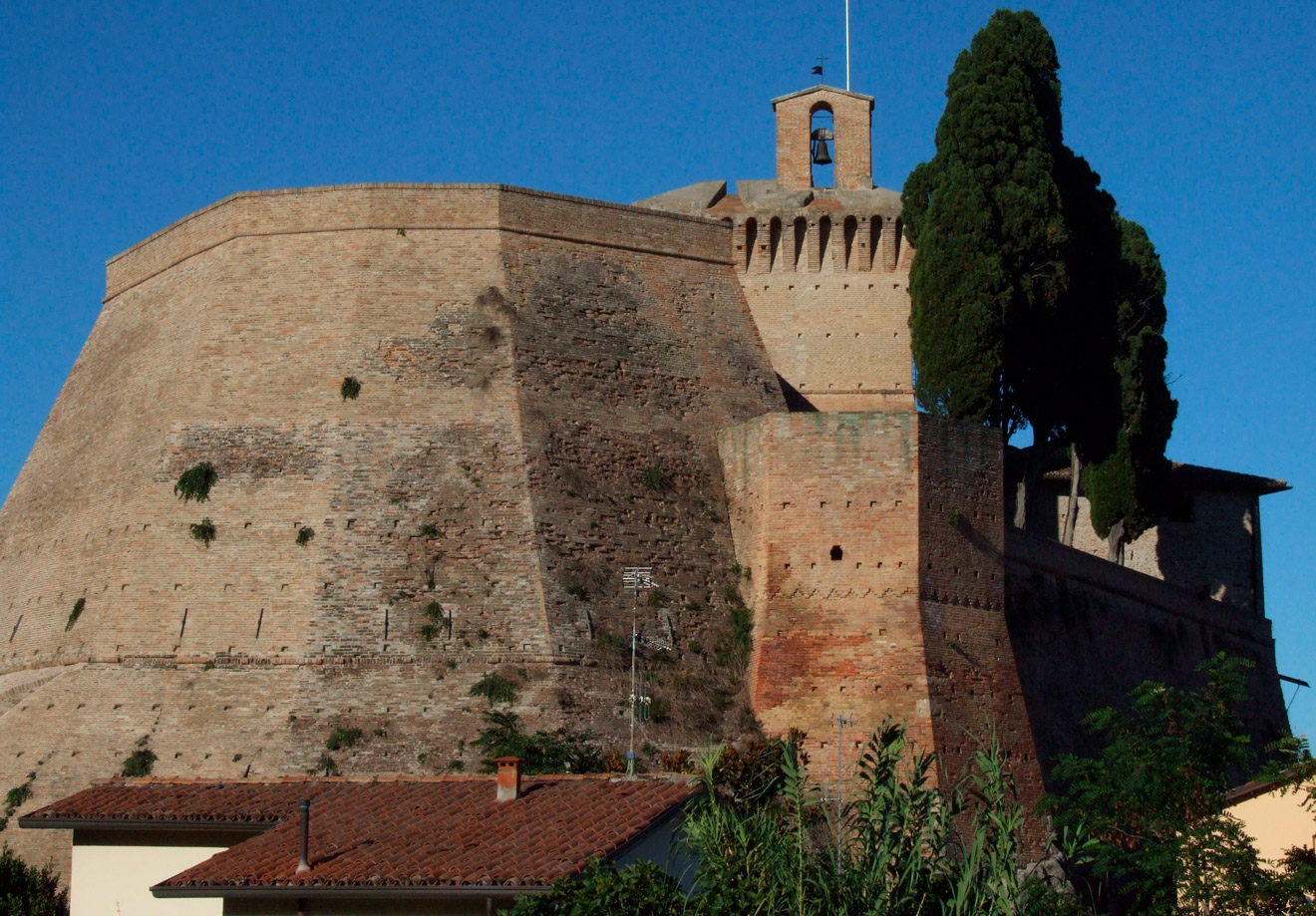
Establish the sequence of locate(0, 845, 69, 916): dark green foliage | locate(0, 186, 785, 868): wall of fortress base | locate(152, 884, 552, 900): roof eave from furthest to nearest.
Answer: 1. locate(0, 186, 785, 868): wall of fortress base
2. locate(0, 845, 69, 916): dark green foliage
3. locate(152, 884, 552, 900): roof eave

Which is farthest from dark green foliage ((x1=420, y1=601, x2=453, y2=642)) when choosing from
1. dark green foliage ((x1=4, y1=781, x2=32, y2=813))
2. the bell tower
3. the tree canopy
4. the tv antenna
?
the bell tower

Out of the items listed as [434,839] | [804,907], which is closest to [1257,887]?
[804,907]

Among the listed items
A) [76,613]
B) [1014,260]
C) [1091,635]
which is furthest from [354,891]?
[1091,635]

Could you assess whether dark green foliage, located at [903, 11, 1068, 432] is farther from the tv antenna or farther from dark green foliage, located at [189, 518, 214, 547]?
dark green foliage, located at [189, 518, 214, 547]

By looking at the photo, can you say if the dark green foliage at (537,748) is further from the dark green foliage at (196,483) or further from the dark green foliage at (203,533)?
the dark green foliage at (196,483)

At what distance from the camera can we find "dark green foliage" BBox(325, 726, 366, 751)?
83.7 ft

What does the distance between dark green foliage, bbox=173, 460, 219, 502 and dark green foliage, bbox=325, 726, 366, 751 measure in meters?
4.88

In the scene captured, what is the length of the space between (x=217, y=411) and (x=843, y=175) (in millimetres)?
12081

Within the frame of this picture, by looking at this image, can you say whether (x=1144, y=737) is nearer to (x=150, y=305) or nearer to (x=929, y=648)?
(x=929, y=648)

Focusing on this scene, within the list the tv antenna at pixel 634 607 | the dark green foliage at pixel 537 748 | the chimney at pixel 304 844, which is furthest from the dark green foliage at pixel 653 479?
the chimney at pixel 304 844

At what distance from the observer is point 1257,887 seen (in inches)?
704

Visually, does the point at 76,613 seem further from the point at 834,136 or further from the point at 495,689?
the point at 834,136

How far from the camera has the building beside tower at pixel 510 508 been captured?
26.6 m

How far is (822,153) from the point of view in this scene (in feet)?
118
